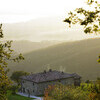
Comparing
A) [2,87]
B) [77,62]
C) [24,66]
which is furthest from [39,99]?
[24,66]

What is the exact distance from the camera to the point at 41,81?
6012 centimetres

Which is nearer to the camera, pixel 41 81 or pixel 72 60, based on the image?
pixel 41 81

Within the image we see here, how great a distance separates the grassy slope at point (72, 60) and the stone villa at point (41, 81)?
46206mm

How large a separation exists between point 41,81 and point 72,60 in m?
92.8

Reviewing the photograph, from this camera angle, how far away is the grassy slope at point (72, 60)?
12721cm

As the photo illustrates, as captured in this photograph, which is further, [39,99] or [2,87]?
[39,99]

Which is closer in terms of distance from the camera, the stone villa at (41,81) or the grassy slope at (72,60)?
the stone villa at (41,81)

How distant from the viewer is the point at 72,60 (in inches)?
5945

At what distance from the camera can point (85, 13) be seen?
1038 cm

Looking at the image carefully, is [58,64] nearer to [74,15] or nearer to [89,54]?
[89,54]

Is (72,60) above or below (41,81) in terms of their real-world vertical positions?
above

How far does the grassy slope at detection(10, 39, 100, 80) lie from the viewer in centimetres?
12721

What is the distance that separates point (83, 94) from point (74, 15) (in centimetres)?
1791

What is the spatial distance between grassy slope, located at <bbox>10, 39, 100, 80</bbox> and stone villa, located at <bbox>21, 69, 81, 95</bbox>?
46.2 meters
